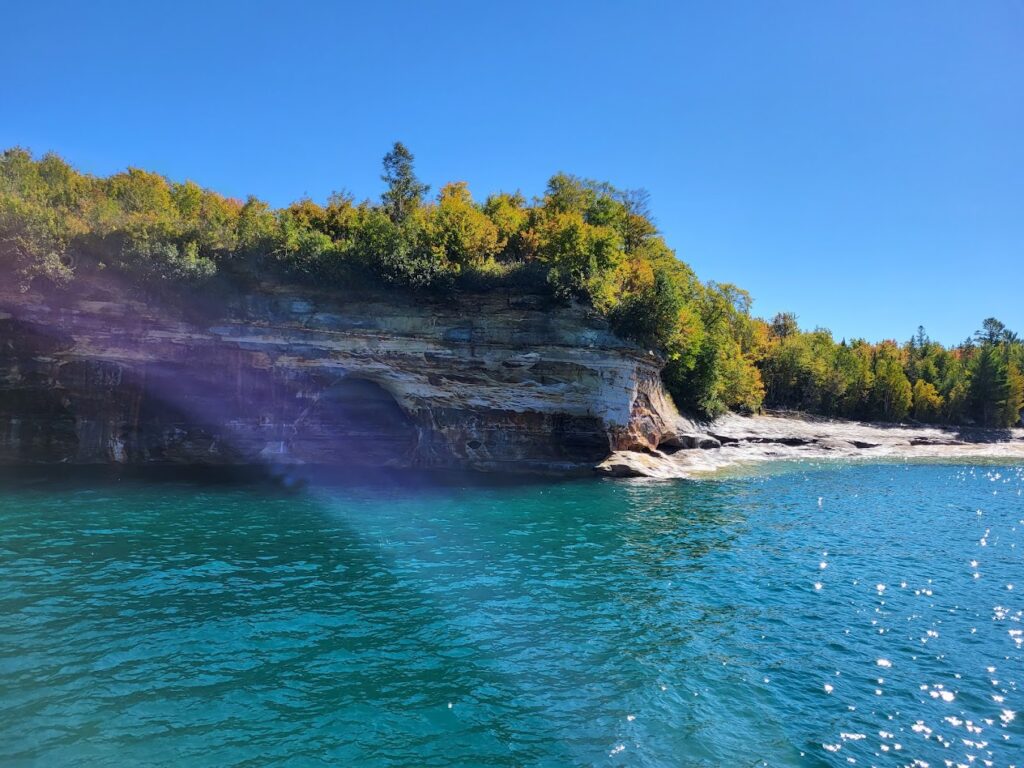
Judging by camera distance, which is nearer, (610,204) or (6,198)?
(6,198)

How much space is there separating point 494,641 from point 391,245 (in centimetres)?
2645

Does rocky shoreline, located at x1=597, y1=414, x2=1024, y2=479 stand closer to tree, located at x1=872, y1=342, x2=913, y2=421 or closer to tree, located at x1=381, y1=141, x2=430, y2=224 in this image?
tree, located at x1=872, y1=342, x2=913, y2=421

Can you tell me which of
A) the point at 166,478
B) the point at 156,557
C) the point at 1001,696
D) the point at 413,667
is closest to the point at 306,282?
the point at 166,478

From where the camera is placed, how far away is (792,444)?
52031mm

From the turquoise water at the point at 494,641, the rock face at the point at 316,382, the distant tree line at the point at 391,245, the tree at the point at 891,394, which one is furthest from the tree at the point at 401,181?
the tree at the point at 891,394

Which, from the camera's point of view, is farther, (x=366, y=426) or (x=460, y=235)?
(x=366, y=426)

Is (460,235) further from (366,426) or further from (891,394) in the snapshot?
(891,394)

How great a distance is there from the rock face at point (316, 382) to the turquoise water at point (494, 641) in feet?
36.2

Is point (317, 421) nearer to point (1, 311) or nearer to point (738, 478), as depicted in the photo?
point (1, 311)

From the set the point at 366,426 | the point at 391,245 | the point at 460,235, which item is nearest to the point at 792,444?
the point at 460,235

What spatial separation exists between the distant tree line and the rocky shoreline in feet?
14.4

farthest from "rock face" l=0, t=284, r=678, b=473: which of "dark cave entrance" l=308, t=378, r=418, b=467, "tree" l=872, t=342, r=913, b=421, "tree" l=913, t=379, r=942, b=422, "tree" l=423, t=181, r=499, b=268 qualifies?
"tree" l=913, t=379, r=942, b=422

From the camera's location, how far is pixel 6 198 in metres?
27.2

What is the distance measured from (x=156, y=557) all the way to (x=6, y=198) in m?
24.2
